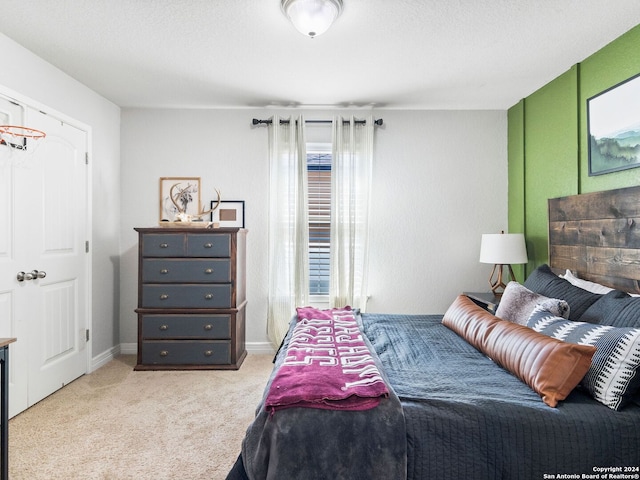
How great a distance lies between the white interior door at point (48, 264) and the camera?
2906 mm

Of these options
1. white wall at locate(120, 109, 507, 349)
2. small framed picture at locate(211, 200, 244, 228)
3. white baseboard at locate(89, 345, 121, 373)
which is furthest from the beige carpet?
small framed picture at locate(211, 200, 244, 228)

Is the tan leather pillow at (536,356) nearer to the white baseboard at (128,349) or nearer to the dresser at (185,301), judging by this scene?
the dresser at (185,301)

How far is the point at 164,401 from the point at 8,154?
205 centimetres

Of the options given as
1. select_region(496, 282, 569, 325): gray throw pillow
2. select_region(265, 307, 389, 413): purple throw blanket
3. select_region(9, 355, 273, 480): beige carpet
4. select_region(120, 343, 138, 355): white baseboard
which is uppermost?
select_region(496, 282, 569, 325): gray throw pillow

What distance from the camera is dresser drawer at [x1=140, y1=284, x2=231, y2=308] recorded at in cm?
382

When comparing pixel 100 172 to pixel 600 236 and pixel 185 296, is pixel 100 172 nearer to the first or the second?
pixel 185 296

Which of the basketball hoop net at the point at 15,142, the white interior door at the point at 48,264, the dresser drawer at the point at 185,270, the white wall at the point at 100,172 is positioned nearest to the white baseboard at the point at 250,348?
the white wall at the point at 100,172

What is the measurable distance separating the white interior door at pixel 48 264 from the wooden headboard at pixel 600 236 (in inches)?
157

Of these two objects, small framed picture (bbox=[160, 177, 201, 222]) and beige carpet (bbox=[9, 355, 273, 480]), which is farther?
small framed picture (bbox=[160, 177, 201, 222])

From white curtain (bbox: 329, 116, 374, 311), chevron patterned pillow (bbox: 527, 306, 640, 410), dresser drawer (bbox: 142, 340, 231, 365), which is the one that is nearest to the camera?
chevron patterned pillow (bbox: 527, 306, 640, 410)

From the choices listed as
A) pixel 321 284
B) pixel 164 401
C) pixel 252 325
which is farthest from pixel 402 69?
pixel 164 401

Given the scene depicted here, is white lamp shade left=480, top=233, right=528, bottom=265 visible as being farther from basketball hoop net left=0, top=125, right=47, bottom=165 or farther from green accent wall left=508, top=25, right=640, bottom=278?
basketball hoop net left=0, top=125, right=47, bottom=165

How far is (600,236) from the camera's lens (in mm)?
2799

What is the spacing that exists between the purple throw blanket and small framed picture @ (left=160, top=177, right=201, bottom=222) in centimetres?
229
